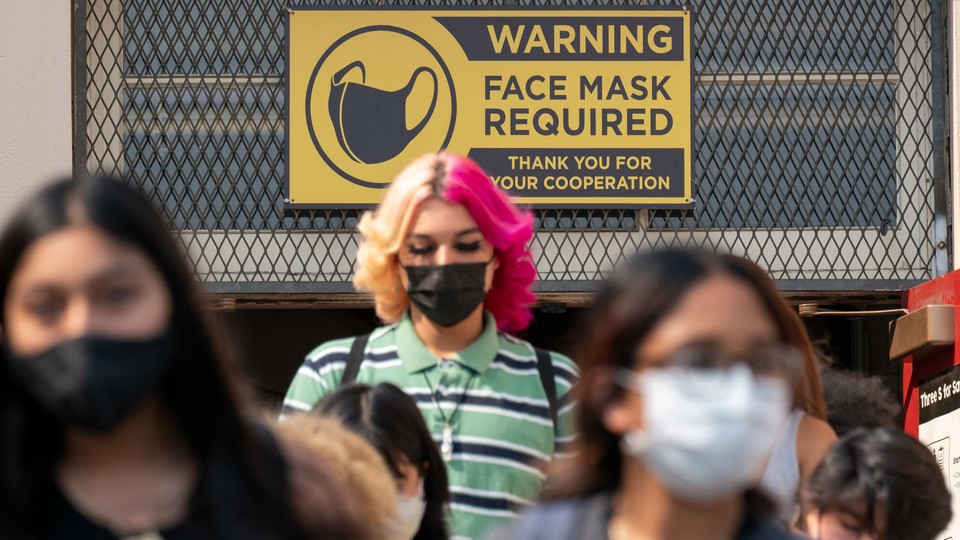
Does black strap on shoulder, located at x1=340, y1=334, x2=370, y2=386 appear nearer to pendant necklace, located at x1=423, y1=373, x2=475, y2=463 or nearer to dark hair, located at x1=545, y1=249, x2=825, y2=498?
pendant necklace, located at x1=423, y1=373, x2=475, y2=463

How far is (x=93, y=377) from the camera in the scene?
7.34 ft

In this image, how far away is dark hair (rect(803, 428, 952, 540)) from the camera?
4.00 meters

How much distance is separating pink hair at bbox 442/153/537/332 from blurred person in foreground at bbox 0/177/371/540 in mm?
1903

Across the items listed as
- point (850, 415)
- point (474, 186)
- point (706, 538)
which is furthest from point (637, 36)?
point (706, 538)

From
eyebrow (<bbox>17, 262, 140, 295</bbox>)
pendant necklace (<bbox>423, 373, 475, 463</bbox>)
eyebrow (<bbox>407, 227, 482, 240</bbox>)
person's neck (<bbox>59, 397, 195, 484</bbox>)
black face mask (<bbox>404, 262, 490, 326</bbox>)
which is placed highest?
eyebrow (<bbox>17, 262, 140, 295</bbox>)

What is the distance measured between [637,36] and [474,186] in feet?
19.5

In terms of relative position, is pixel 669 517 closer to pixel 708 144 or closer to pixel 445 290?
pixel 445 290

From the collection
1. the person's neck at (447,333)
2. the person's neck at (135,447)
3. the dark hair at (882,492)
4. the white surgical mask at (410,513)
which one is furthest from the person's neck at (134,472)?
the dark hair at (882,492)

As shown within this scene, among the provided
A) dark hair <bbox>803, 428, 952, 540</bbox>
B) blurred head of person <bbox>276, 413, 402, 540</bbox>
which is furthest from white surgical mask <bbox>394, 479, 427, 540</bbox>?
dark hair <bbox>803, 428, 952, 540</bbox>

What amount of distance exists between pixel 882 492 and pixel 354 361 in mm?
1326

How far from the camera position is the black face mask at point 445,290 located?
13.9 feet

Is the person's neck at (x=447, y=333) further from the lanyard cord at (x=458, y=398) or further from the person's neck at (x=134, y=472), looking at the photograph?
the person's neck at (x=134, y=472)

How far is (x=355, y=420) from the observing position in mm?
3852

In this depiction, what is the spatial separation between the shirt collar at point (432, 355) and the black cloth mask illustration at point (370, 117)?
5.69 m
